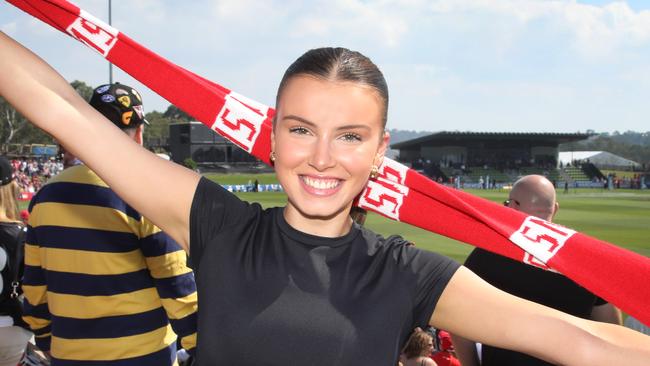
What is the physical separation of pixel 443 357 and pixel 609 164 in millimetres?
97054

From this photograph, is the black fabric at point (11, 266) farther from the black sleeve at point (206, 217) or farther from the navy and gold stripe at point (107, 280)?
the black sleeve at point (206, 217)

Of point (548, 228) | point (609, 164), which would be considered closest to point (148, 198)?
point (548, 228)

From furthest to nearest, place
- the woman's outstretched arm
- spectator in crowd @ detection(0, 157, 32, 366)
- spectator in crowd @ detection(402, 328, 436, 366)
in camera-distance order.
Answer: spectator in crowd @ detection(402, 328, 436, 366)
spectator in crowd @ detection(0, 157, 32, 366)
the woman's outstretched arm

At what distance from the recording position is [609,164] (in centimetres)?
9206

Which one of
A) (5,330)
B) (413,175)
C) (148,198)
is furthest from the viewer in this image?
(5,330)

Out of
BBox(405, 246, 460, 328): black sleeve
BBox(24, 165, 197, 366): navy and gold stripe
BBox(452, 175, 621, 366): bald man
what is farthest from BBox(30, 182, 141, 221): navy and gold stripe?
BBox(452, 175, 621, 366): bald man

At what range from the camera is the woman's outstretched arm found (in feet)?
4.82

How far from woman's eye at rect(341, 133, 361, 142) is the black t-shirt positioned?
28 centimetres

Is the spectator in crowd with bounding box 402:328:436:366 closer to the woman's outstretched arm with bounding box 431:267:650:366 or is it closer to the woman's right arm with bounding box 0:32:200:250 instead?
the woman's outstretched arm with bounding box 431:267:650:366

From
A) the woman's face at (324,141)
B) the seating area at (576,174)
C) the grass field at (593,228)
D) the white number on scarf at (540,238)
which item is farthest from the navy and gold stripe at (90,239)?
the seating area at (576,174)

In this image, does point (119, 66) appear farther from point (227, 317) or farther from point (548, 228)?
point (548, 228)

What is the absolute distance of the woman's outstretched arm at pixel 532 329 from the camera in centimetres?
147

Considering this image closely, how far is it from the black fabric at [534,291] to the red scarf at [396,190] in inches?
69.9

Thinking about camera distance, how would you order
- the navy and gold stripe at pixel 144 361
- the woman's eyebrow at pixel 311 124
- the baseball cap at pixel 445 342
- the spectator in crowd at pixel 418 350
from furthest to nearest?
the baseball cap at pixel 445 342
the spectator in crowd at pixel 418 350
the navy and gold stripe at pixel 144 361
the woman's eyebrow at pixel 311 124
